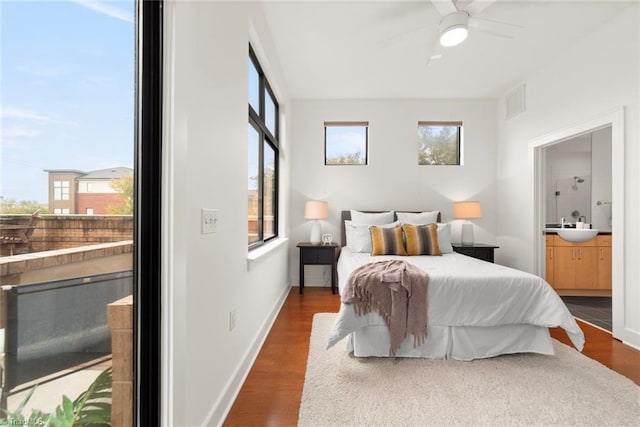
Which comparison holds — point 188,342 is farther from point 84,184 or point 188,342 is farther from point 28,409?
point 84,184

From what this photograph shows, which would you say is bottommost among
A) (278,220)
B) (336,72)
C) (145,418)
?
(145,418)

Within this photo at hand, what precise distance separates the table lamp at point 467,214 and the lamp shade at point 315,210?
193 cm

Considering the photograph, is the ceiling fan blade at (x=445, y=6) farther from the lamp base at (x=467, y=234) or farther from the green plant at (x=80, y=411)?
the green plant at (x=80, y=411)

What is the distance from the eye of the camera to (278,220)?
4.11m

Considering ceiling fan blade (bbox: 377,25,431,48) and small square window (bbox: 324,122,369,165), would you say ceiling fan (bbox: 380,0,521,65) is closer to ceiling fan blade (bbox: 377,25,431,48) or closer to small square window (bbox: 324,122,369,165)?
ceiling fan blade (bbox: 377,25,431,48)

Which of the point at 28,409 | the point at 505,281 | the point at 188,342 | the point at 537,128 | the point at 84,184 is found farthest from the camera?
the point at 537,128

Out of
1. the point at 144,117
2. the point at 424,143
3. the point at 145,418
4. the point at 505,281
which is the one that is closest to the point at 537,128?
the point at 424,143

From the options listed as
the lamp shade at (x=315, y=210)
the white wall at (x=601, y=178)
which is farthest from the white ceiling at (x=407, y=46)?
the white wall at (x=601, y=178)

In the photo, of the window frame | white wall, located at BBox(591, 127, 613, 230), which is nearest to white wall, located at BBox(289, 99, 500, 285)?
the window frame

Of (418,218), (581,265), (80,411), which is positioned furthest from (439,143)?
(80,411)

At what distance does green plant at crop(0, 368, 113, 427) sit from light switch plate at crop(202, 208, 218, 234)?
0.61 metres

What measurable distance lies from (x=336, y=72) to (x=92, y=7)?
333cm

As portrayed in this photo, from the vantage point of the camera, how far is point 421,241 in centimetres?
356

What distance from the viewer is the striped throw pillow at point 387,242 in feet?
11.6
